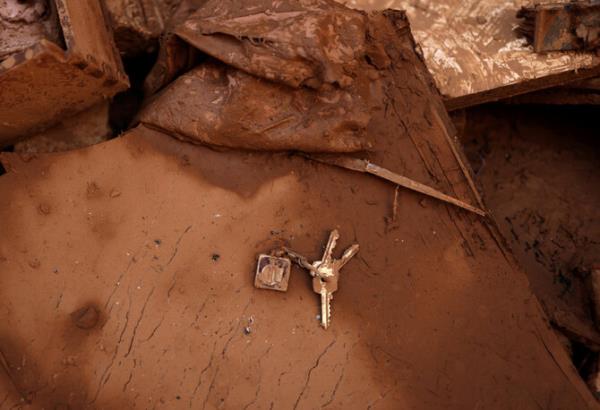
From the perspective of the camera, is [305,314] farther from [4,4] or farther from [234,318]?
[4,4]

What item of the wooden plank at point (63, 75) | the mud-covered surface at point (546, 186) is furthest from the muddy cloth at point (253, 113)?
the mud-covered surface at point (546, 186)

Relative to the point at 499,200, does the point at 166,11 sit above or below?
above

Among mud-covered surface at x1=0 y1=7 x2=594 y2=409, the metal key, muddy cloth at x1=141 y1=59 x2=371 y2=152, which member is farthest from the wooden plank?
the metal key

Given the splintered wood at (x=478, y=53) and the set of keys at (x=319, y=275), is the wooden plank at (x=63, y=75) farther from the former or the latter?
the splintered wood at (x=478, y=53)

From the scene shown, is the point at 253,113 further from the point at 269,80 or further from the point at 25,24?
the point at 25,24

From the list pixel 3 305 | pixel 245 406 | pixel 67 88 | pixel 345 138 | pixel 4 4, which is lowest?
pixel 245 406

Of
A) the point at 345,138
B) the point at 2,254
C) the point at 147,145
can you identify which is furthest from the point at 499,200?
the point at 2,254
